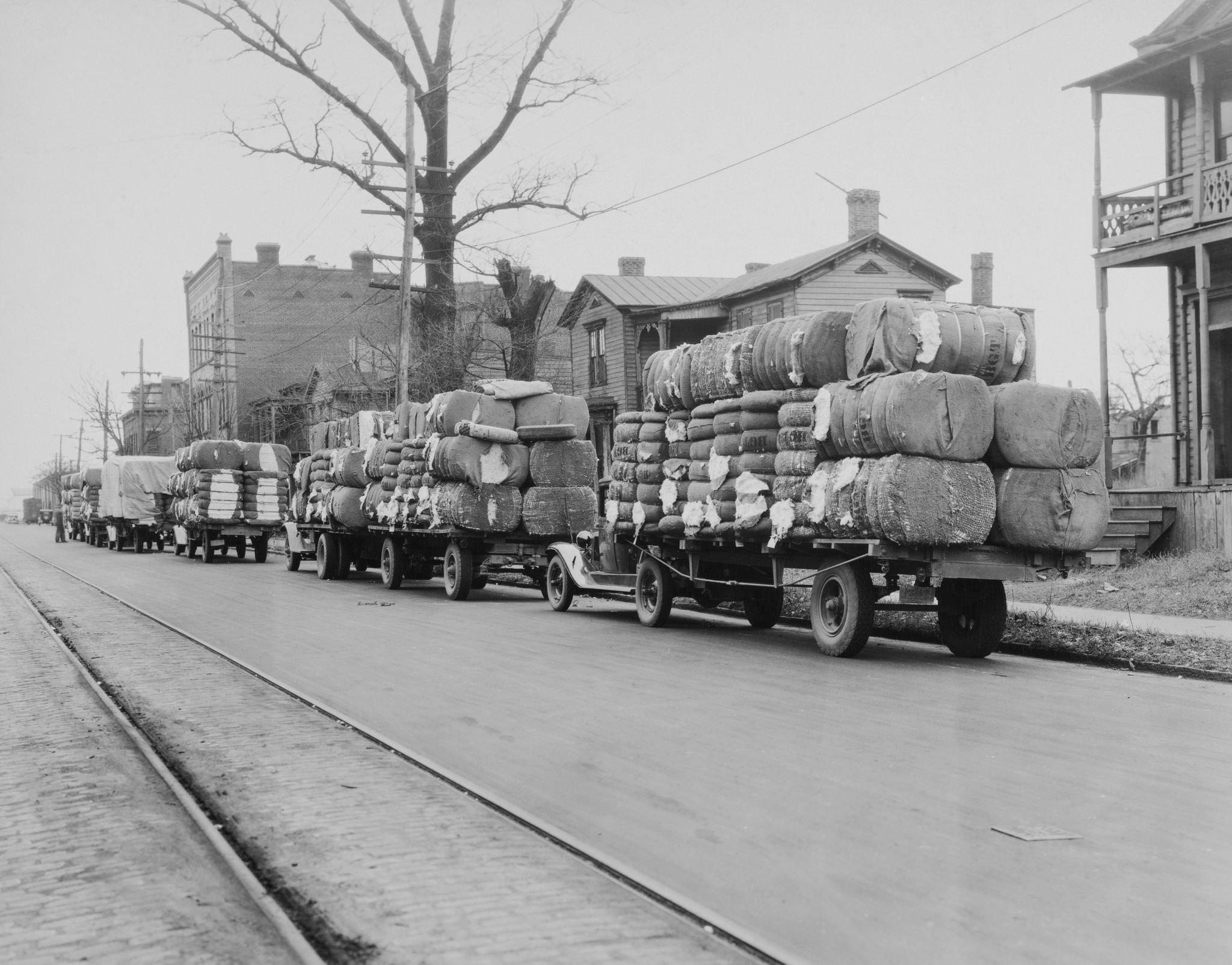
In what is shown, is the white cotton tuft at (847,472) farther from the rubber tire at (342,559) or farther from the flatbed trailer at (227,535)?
the flatbed trailer at (227,535)

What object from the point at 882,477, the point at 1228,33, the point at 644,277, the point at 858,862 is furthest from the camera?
the point at 644,277

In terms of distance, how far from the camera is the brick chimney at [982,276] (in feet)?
150

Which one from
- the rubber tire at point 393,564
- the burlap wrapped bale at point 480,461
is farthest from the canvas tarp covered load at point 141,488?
the burlap wrapped bale at point 480,461

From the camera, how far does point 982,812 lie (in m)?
5.79

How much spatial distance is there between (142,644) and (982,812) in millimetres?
9656

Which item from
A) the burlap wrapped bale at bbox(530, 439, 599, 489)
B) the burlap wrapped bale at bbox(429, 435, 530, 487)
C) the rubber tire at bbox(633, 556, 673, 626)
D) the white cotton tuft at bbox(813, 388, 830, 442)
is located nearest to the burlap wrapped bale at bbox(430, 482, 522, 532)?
the burlap wrapped bale at bbox(429, 435, 530, 487)

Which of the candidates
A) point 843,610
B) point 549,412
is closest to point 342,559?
point 549,412

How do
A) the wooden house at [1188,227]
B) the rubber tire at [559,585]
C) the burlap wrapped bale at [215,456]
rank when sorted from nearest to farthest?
1. the rubber tire at [559,585]
2. the wooden house at [1188,227]
3. the burlap wrapped bale at [215,456]

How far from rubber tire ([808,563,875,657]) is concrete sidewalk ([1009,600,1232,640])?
2.65 meters

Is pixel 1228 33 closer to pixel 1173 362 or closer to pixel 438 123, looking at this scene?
pixel 1173 362

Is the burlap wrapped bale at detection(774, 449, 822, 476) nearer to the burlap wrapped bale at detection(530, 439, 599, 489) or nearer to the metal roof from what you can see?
the burlap wrapped bale at detection(530, 439, 599, 489)

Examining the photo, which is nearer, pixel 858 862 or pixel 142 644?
pixel 858 862

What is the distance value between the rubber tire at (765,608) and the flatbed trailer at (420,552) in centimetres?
413

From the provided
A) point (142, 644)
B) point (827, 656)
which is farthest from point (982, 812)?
point (142, 644)
